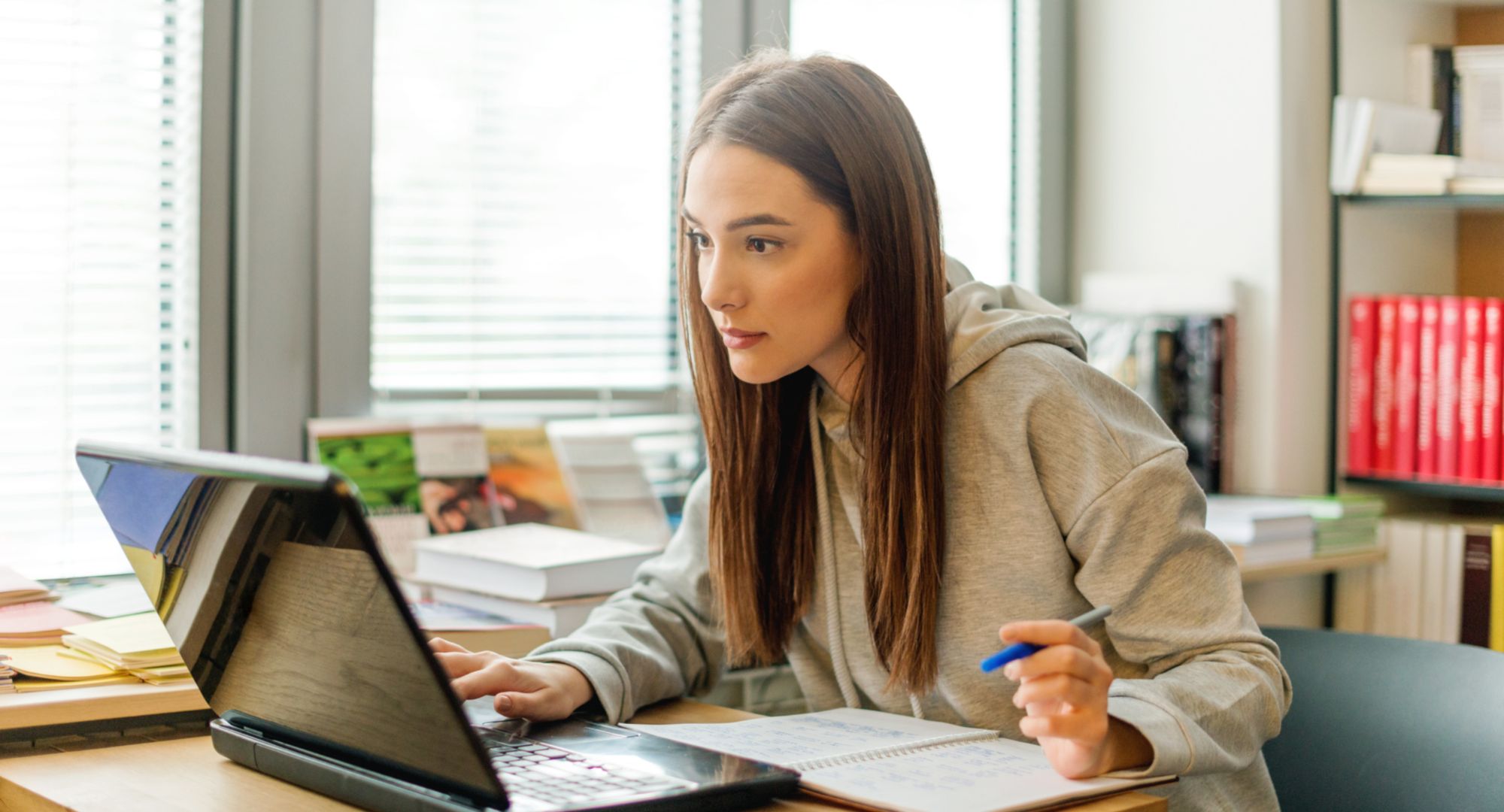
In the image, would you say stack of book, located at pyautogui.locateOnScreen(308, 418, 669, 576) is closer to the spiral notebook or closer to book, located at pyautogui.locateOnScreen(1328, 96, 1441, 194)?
the spiral notebook

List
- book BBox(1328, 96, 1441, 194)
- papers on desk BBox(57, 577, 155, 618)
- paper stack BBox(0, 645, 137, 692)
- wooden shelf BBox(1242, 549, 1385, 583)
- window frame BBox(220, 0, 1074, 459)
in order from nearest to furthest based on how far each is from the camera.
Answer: paper stack BBox(0, 645, 137, 692) < papers on desk BBox(57, 577, 155, 618) < window frame BBox(220, 0, 1074, 459) < wooden shelf BBox(1242, 549, 1385, 583) < book BBox(1328, 96, 1441, 194)

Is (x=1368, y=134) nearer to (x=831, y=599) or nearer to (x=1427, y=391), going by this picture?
(x=1427, y=391)

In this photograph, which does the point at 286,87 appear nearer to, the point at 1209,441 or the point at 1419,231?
the point at 1209,441

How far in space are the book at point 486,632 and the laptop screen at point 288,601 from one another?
1.26 ft

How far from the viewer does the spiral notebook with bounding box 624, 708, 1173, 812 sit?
894mm

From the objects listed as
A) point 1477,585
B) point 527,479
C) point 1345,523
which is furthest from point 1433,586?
point 527,479

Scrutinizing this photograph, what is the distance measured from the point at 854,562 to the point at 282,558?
61cm

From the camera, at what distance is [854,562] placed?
1318 mm

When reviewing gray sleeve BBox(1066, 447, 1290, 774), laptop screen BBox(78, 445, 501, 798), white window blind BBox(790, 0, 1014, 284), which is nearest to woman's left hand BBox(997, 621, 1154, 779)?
gray sleeve BBox(1066, 447, 1290, 774)

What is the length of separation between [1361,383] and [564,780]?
188 cm

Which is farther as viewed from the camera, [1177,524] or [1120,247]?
[1120,247]

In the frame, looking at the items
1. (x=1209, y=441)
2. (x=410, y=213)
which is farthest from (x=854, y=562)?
(x=1209, y=441)

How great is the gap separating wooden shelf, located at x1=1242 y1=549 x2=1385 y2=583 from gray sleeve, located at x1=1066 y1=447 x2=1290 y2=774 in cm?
99

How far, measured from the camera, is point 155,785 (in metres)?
0.98
